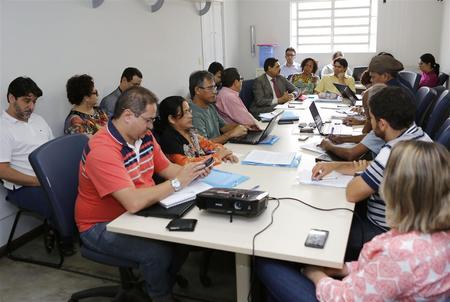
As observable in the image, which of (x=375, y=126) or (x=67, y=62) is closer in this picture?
(x=375, y=126)

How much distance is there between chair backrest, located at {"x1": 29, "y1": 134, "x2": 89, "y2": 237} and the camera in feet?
6.03

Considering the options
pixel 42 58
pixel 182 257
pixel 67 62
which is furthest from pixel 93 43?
pixel 182 257

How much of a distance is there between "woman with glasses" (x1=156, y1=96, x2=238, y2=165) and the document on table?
503mm

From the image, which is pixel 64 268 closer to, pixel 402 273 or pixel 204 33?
pixel 402 273

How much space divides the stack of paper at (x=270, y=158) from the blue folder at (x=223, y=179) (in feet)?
0.84

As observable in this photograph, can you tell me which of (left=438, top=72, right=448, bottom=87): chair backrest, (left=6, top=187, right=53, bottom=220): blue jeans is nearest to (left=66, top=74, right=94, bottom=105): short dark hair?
(left=6, top=187, right=53, bottom=220): blue jeans

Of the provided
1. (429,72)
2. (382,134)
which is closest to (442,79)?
(429,72)

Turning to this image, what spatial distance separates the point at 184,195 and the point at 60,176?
0.62 metres

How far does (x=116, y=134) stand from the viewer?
179 cm

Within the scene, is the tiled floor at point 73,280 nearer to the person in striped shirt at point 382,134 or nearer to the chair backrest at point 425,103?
the person in striped shirt at point 382,134

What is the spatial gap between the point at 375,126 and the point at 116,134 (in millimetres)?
1184

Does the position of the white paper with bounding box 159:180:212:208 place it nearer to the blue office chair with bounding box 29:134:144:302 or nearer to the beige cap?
the blue office chair with bounding box 29:134:144:302

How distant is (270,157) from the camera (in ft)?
8.00

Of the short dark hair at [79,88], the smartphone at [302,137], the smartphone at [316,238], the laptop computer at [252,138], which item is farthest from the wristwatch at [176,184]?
the short dark hair at [79,88]
